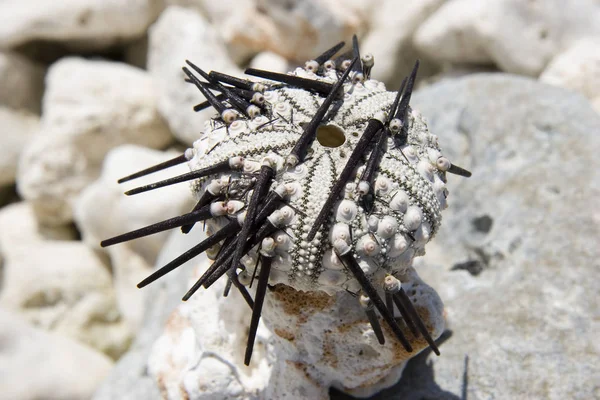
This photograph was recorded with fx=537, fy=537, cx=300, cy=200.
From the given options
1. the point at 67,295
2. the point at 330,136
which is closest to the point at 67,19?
the point at 67,295

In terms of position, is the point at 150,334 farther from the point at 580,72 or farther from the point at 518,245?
the point at 580,72

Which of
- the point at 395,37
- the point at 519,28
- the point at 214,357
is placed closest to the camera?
the point at 214,357

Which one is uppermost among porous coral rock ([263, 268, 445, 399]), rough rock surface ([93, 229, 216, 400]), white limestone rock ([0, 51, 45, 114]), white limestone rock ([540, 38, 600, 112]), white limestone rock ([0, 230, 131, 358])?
white limestone rock ([540, 38, 600, 112])

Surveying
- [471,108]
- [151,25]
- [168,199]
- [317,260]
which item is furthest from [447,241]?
[151,25]

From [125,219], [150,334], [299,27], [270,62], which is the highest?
[299,27]

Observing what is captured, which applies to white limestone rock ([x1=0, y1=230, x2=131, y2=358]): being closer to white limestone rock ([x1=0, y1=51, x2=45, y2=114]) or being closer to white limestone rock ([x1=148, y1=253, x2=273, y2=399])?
white limestone rock ([x1=0, y1=51, x2=45, y2=114])

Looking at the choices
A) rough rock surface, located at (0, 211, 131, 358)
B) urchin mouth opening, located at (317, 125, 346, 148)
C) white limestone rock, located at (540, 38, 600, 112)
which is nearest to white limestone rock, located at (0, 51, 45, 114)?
rough rock surface, located at (0, 211, 131, 358)
